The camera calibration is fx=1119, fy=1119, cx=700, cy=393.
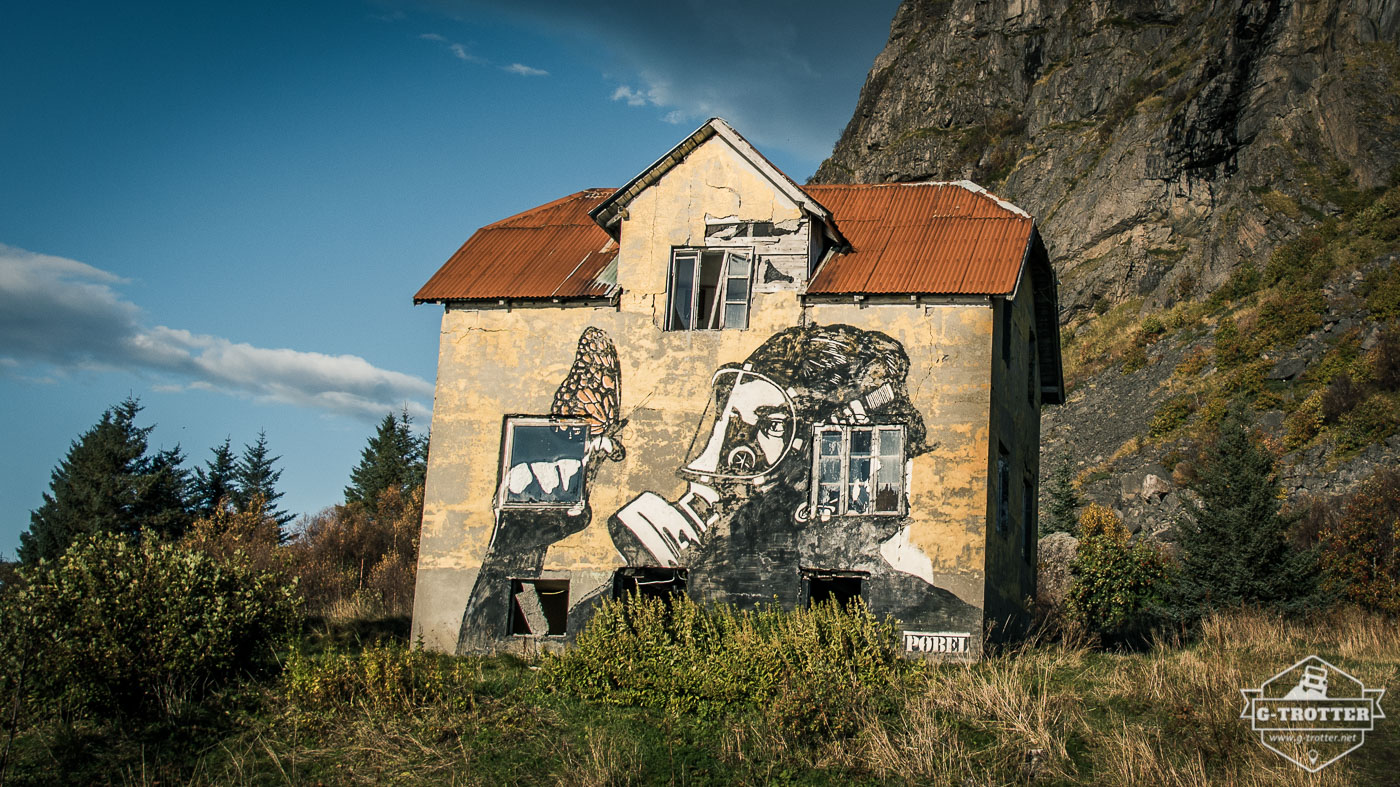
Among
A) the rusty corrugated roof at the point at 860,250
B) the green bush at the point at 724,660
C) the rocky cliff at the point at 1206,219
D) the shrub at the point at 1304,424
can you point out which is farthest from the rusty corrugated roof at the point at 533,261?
Answer: the shrub at the point at 1304,424

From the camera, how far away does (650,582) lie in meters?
17.9

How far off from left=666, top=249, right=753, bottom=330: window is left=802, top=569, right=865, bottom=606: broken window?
4.20m

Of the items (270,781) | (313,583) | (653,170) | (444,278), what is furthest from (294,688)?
(313,583)

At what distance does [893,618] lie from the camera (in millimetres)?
16547

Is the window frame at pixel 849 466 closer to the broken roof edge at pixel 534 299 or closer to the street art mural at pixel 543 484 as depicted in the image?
the street art mural at pixel 543 484

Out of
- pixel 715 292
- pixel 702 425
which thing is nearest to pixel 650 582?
pixel 702 425

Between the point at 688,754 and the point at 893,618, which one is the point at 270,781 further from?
the point at 893,618

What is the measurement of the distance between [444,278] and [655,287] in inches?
155

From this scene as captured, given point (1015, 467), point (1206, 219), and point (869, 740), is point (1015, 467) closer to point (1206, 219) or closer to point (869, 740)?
point (869, 740)

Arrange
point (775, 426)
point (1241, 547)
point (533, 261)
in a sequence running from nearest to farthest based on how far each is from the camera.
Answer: point (775, 426), point (533, 261), point (1241, 547)

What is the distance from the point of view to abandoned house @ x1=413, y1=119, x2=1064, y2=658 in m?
17.1

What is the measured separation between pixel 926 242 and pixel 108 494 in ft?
102

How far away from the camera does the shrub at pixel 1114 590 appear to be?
27.0m

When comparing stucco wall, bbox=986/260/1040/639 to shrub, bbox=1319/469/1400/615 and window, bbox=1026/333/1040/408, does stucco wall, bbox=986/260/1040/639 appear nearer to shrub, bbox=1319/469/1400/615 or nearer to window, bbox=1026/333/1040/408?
window, bbox=1026/333/1040/408
